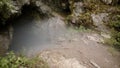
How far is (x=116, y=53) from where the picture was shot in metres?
8.22

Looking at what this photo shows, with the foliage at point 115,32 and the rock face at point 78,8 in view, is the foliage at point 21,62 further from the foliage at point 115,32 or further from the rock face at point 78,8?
the rock face at point 78,8

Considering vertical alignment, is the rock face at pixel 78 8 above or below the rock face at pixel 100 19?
above

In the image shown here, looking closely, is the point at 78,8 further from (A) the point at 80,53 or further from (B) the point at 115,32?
(A) the point at 80,53

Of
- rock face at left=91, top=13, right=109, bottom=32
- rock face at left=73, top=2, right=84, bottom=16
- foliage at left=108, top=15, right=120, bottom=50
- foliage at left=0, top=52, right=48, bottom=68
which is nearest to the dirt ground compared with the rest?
foliage at left=0, top=52, right=48, bottom=68

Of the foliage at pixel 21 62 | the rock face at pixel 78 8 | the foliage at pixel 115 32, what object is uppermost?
the rock face at pixel 78 8

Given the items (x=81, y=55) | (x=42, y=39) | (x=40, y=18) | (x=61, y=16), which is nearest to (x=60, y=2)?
(x=61, y=16)

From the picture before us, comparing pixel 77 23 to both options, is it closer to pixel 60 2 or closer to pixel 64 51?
pixel 60 2

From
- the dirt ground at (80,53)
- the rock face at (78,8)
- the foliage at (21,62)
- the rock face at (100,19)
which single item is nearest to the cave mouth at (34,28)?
the dirt ground at (80,53)

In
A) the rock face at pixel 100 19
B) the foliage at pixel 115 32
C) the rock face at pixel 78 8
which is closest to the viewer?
the foliage at pixel 115 32

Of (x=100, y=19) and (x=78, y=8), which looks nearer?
(x=100, y=19)

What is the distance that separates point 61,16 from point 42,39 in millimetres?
1779

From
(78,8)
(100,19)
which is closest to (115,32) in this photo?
(100,19)

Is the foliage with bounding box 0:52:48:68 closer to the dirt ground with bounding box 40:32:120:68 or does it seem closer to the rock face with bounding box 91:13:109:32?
the dirt ground with bounding box 40:32:120:68

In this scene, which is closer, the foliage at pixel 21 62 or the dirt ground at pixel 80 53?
the foliage at pixel 21 62
